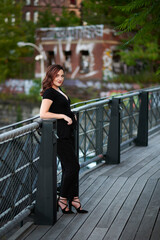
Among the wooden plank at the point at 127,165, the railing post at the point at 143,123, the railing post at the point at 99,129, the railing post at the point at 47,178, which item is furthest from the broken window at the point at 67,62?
the railing post at the point at 47,178

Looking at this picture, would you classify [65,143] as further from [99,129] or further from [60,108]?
[99,129]

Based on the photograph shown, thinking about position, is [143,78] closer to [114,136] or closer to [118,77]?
[118,77]

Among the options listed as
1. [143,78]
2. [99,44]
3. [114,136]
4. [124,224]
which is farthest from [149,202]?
[99,44]

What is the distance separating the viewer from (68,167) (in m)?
5.73

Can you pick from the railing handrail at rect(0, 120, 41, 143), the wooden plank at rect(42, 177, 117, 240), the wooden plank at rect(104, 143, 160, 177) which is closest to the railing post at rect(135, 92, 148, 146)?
the wooden plank at rect(104, 143, 160, 177)

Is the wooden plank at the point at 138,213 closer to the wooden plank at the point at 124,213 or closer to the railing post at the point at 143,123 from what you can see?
the wooden plank at the point at 124,213

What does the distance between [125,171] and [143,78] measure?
127 feet

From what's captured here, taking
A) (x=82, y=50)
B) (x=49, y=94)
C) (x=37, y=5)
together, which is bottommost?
(x=49, y=94)

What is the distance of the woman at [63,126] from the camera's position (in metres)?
5.49

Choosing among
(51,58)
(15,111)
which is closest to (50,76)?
(15,111)

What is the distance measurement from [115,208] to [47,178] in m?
1.06

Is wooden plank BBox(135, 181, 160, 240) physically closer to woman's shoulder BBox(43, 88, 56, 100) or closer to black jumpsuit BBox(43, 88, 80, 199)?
black jumpsuit BBox(43, 88, 80, 199)

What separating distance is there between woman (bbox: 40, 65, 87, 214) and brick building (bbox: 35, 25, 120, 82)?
1716 inches

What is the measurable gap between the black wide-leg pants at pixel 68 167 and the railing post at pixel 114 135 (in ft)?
9.85
